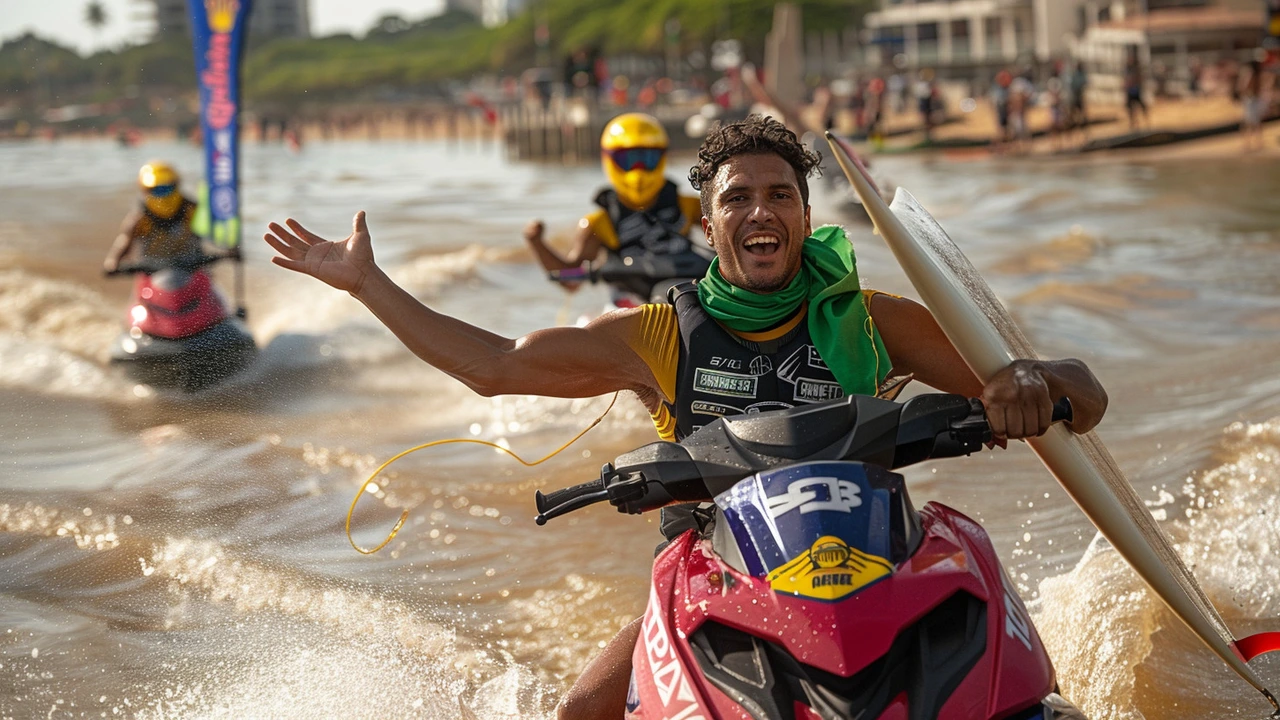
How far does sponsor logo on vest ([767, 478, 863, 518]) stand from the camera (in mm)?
2561

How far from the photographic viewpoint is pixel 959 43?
82.5 metres

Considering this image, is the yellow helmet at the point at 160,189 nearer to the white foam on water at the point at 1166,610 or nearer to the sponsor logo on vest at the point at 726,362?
the white foam on water at the point at 1166,610

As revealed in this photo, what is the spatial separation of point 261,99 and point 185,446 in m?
118

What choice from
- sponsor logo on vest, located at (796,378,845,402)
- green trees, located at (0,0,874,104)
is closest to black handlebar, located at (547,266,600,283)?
sponsor logo on vest, located at (796,378,845,402)

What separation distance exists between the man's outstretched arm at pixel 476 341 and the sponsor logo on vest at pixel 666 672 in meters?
0.89

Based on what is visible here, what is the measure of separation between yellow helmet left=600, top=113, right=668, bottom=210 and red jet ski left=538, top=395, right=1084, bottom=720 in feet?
21.6

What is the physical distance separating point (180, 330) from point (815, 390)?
791 cm

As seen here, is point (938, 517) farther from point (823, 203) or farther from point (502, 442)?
point (823, 203)

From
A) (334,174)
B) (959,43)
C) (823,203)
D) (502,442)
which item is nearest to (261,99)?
(959,43)

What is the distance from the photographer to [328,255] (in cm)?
348

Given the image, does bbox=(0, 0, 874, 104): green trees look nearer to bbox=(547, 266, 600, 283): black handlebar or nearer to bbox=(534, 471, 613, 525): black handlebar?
bbox=(547, 266, 600, 283): black handlebar

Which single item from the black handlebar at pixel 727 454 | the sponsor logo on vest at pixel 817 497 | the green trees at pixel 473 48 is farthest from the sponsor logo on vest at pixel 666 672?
the green trees at pixel 473 48

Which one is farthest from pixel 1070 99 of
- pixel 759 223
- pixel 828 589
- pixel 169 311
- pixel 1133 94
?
pixel 828 589

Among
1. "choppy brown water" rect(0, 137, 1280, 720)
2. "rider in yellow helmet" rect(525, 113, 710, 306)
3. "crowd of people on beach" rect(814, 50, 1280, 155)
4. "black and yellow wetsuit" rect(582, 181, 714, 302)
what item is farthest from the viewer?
"crowd of people on beach" rect(814, 50, 1280, 155)
